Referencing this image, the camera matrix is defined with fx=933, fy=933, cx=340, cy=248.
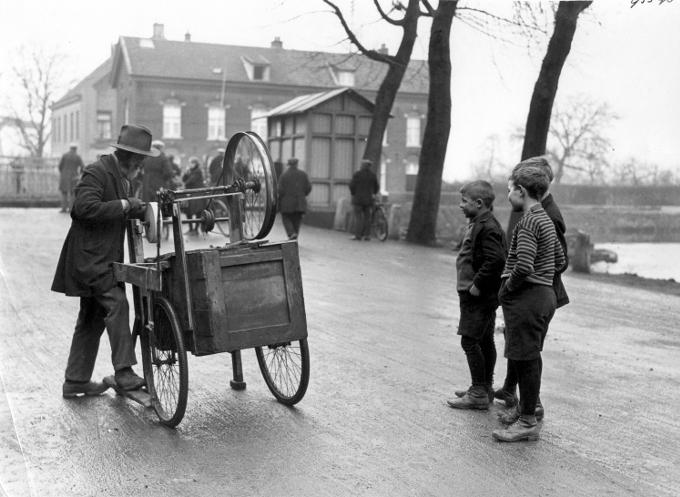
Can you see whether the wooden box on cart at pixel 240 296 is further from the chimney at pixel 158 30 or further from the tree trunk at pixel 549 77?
the chimney at pixel 158 30

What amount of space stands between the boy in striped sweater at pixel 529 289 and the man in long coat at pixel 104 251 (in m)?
2.73

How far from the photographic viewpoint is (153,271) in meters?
6.38

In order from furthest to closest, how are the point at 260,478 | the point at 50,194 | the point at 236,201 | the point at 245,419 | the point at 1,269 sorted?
the point at 50,194, the point at 1,269, the point at 236,201, the point at 245,419, the point at 260,478

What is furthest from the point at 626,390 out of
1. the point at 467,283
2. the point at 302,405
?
the point at 302,405

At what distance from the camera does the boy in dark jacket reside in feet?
21.9

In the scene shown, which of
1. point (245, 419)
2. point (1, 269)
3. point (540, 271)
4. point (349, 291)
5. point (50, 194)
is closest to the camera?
point (540, 271)

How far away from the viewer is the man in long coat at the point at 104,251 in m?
6.74

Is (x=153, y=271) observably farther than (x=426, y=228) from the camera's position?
No

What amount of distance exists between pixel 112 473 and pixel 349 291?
26.2ft

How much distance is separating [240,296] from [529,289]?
1927 mm

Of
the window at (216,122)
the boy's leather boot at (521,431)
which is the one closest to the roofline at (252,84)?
the window at (216,122)

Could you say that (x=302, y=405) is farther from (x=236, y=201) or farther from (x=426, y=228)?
(x=426, y=228)

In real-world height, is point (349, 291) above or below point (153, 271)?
below

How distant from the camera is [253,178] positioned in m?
6.83
